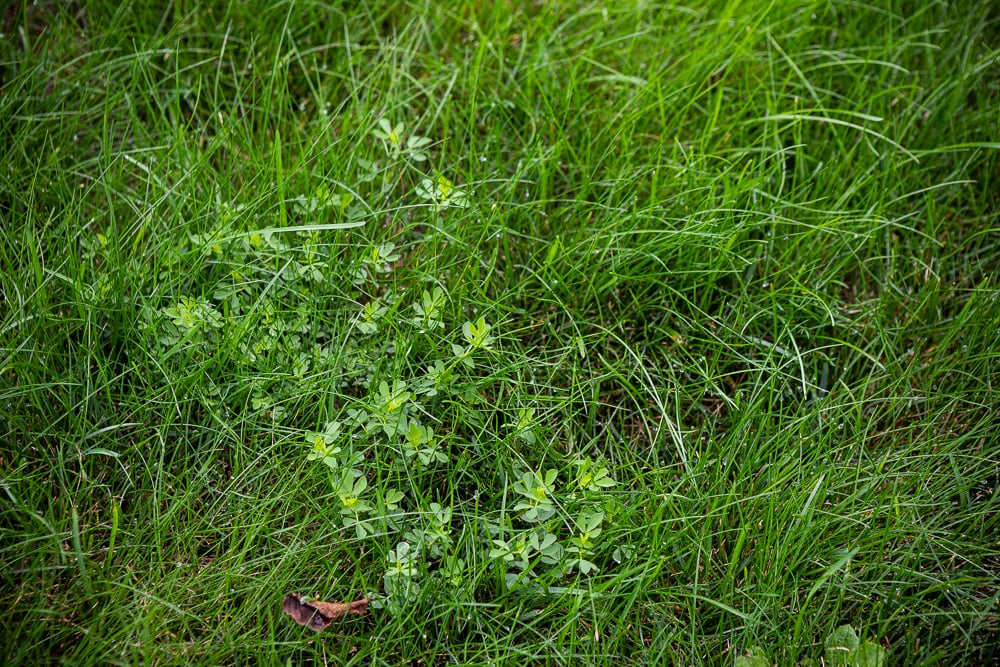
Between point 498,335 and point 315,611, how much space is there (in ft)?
2.80

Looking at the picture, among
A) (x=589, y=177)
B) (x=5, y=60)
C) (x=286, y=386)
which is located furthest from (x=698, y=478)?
(x=5, y=60)

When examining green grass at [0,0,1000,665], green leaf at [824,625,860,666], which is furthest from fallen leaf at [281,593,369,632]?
green leaf at [824,625,860,666]

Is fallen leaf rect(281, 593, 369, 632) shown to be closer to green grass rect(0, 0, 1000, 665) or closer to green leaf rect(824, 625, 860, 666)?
green grass rect(0, 0, 1000, 665)

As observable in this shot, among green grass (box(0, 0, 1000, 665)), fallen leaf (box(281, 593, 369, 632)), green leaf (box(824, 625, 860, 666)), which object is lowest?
green leaf (box(824, 625, 860, 666))

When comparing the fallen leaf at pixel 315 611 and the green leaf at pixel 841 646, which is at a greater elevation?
the fallen leaf at pixel 315 611

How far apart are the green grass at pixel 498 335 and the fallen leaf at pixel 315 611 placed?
32mm

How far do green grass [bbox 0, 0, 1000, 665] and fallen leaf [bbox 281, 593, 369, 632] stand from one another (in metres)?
0.03

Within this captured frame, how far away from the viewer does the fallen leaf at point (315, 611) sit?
1773mm

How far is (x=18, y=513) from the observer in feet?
6.01

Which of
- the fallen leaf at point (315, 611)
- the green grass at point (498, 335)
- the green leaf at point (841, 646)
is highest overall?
the green grass at point (498, 335)

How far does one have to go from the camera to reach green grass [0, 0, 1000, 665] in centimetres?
181

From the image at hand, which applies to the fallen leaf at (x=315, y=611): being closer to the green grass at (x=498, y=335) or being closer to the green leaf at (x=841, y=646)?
the green grass at (x=498, y=335)

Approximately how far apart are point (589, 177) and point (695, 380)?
701mm

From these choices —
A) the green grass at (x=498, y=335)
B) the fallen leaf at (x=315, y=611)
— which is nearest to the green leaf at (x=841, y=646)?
the green grass at (x=498, y=335)
